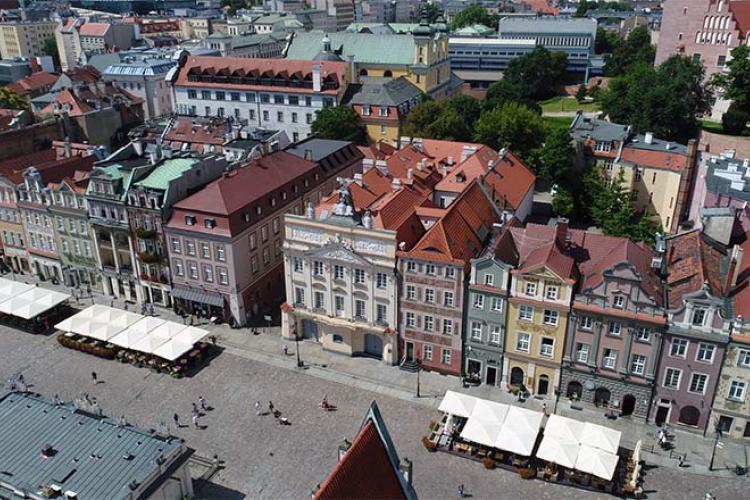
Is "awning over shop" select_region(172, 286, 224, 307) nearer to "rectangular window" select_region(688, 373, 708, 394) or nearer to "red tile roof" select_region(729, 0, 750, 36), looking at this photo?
"rectangular window" select_region(688, 373, 708, 394)

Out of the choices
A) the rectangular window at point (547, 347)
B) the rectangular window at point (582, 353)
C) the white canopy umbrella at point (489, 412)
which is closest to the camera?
the white canopy umbrella at point (489, 412)

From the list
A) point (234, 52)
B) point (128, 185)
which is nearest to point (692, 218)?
point (128, 185)

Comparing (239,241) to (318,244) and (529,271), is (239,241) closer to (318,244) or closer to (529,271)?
(318,244)

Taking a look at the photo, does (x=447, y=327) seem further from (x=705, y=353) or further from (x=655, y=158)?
(x=655, y=158)

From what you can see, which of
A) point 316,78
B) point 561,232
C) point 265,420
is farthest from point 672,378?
point 316,78

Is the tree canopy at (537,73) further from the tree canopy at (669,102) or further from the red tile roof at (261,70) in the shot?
the red tile roof at (261,70)

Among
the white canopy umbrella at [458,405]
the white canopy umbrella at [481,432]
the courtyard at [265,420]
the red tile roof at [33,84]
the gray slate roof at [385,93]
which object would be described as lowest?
the courtyard at [265,420]

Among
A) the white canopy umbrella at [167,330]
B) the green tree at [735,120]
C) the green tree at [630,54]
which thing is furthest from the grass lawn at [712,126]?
the white canopy umbrella at [167,330]
